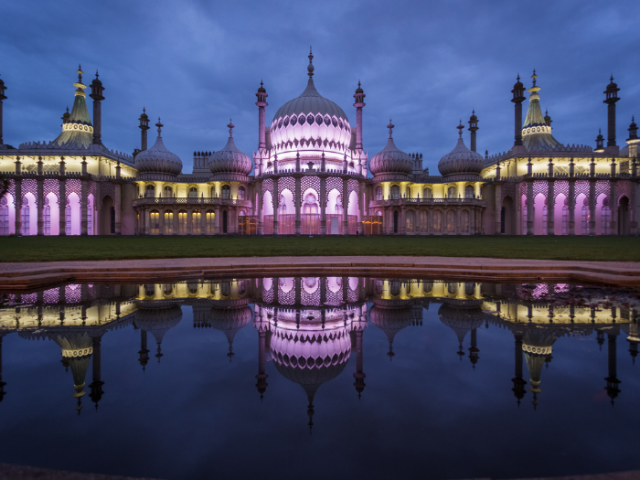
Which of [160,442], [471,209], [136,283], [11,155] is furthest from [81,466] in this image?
[11,155]

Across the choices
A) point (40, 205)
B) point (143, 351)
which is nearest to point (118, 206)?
point (40, 205)

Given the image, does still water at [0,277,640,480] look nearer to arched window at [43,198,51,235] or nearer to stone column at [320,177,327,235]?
stone column at [320,177,327,235]

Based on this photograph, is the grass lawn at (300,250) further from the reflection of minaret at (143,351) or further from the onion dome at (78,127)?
the onion dome at (78,127)

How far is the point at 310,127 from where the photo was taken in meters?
46.1

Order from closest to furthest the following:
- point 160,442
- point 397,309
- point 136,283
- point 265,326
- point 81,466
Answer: point 81,466, point 160,442, point 265,326, point 397,309, point 136,283

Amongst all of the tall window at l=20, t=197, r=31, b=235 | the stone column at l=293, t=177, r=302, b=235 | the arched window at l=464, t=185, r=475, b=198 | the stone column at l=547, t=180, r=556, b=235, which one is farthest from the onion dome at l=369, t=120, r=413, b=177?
the tall window at l=20, t=197, r=31, b=235

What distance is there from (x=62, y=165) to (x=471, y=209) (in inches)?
1984

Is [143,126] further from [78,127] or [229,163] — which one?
[229,163]

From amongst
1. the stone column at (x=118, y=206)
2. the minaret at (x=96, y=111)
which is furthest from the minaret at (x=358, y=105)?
the minaret at (x=96, y=111)

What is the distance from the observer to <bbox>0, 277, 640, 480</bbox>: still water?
2.25 m

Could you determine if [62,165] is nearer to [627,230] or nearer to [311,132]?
[311,132]

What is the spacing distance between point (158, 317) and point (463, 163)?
159 feet

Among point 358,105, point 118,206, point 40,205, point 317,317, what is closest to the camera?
point 317,317

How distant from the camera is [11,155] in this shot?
45.9m
